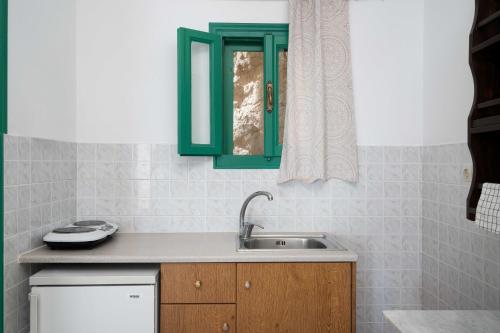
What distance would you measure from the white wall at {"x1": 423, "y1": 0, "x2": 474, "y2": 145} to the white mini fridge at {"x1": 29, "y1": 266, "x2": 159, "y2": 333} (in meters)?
1.87

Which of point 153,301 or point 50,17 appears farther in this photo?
point 50,17

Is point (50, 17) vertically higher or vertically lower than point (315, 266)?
higher

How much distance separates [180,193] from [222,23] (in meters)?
1.19

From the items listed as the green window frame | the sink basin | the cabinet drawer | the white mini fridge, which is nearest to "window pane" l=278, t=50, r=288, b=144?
the green window frame

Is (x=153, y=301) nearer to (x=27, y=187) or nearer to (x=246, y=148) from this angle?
(x=27, y=187)

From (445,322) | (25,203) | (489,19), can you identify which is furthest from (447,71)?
(25,203)

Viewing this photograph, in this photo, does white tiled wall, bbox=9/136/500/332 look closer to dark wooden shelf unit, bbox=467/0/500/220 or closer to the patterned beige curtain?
the patterned beige curtain

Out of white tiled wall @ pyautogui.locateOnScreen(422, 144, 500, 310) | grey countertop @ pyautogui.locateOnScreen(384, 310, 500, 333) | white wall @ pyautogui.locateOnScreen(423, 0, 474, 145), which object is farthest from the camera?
white wall @ pyautogui.locateOnScreen(423, 0, 474, 145)

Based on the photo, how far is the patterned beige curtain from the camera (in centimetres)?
226

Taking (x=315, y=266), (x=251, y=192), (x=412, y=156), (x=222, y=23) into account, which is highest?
(x=222, y=23)

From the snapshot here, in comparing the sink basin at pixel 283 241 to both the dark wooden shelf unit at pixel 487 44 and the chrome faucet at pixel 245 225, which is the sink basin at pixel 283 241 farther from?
the dark wooden shelf unit at pixel 487 44

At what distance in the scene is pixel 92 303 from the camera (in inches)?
65.1

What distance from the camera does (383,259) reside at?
2363 millimetres

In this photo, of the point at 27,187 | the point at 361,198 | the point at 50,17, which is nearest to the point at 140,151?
the point at 27,187
